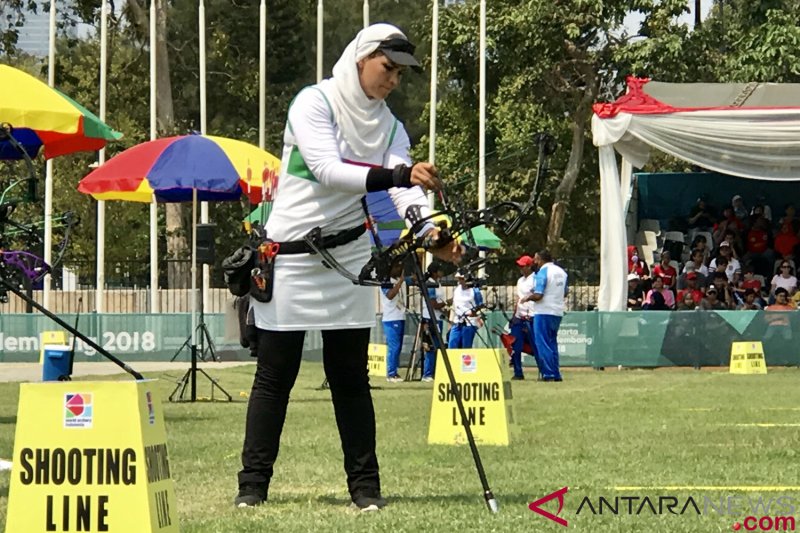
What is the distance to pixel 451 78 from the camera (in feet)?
157

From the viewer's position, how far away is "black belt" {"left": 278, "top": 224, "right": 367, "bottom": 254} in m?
8.05

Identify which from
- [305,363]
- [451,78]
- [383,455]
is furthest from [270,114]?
[383,455]

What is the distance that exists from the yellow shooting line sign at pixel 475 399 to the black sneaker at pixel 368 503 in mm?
3512

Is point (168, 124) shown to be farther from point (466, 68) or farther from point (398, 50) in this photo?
point (398, 50)

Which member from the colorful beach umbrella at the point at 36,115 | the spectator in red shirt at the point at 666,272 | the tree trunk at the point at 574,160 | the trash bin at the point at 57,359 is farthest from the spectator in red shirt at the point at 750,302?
the tree trunk at the point at 574,160

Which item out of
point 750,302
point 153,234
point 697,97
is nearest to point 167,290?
point 153,234

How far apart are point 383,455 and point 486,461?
85 centimetres

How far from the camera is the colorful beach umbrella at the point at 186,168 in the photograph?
61.4 ft

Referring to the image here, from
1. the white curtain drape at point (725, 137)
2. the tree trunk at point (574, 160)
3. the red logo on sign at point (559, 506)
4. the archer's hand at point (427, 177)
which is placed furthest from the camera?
the tree trunk at point (574, 160)

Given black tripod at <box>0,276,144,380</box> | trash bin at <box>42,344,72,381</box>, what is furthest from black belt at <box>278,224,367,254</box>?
trash bin at <box>42,344,72,381</box>

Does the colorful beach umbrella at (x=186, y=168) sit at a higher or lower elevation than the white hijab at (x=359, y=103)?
higher

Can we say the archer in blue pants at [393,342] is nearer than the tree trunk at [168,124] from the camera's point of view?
Yes

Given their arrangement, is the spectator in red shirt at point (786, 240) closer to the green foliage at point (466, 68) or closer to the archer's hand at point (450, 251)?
the green foliage at point (466, 68)

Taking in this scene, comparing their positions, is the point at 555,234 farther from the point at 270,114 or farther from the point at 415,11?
the point at 415,11
